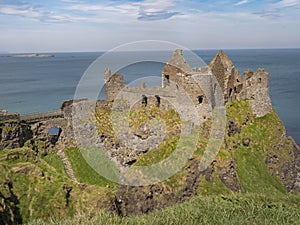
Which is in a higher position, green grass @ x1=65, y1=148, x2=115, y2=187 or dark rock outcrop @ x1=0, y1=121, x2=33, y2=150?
dark rock outcrop @ x1=0, y1=121, x2=33, y2=150

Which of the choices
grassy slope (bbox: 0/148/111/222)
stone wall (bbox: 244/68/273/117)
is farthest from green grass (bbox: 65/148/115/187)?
stone wall (bbox: 244/68/273/117)

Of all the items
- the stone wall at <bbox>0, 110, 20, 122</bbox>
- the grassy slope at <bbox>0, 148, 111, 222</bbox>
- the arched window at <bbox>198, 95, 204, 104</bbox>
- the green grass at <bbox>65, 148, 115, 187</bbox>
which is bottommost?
the green grass at <bbox>65, 148, 115, 187</bbox>

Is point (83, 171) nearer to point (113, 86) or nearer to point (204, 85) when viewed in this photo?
point (113, 86)

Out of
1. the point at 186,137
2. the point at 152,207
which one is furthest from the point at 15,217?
the point at 186,137

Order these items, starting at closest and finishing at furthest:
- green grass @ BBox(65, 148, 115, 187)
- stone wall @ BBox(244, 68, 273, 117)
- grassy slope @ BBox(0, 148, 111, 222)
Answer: grassy slope @ BBox(0, 148, 111, 222)
green grass @ BBox(65, 148, 115, 187)
stone wall @ BBox(244, 68, 273, 117)

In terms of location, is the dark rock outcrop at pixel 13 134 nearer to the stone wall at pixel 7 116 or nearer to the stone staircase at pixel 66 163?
the stone wall at pixel 7 116

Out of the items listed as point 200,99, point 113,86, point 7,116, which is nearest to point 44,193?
point 7,116

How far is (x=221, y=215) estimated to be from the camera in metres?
11.0

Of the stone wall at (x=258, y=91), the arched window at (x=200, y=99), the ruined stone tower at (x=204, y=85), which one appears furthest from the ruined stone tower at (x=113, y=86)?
the stone wall at (x=258, y=91)

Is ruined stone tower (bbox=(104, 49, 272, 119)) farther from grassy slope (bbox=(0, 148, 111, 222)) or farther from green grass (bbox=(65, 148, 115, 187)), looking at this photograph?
grassy slope (bbox=(0, 148, 111, 222))

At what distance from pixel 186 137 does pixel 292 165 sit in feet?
44.2

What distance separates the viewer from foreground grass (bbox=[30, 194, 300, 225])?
10.5 metres

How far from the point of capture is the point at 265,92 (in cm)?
2953

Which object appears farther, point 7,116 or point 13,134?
point 7,116
